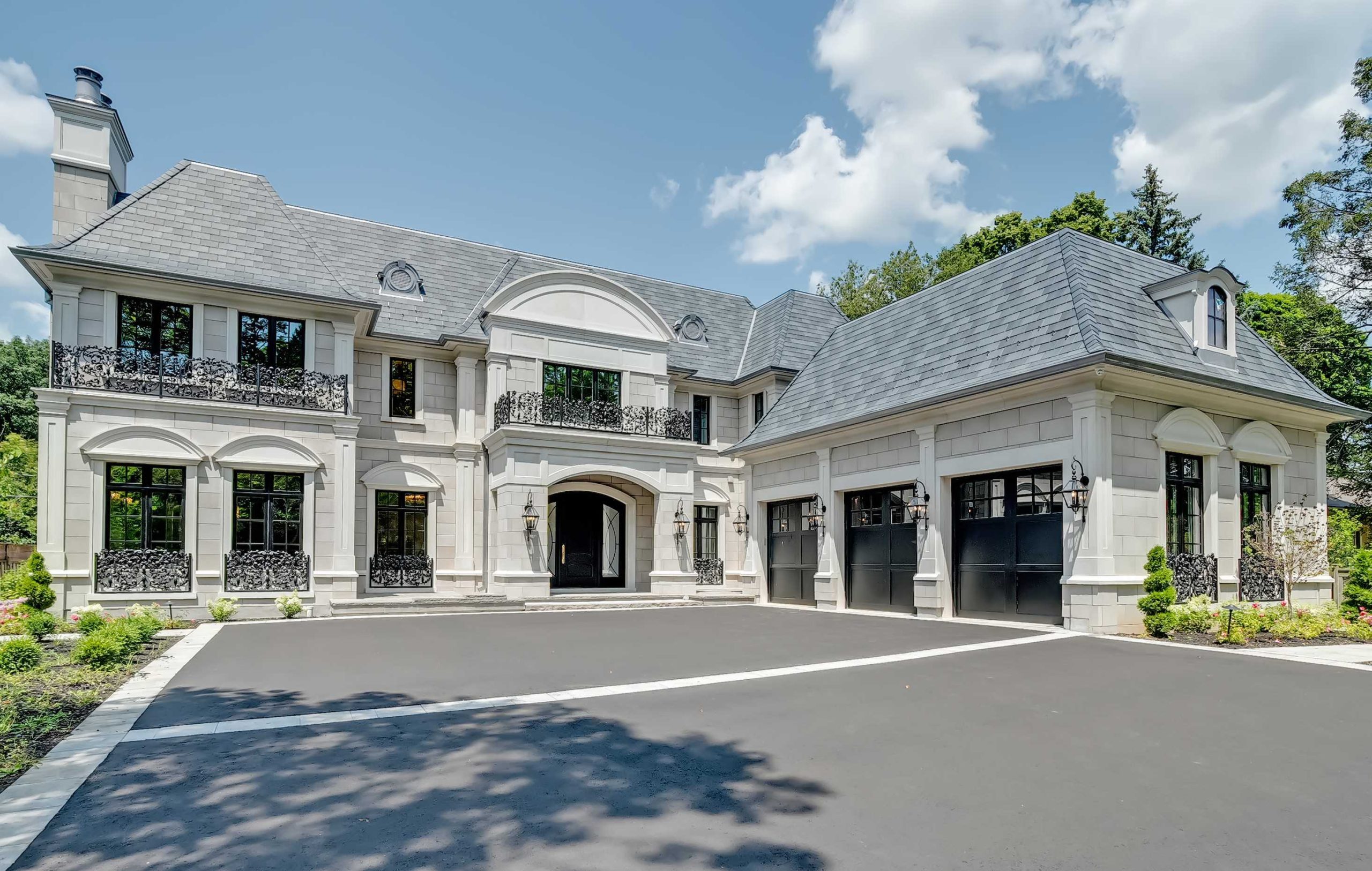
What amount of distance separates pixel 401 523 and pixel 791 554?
10.2m

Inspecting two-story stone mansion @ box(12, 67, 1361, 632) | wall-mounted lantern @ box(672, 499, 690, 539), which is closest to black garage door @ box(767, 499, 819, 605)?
two-story stone mansion @ box(12, 67, 1361, 632)

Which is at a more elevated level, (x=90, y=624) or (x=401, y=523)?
(x=401, y=523)

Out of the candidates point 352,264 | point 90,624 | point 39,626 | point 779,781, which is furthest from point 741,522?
point 779,781

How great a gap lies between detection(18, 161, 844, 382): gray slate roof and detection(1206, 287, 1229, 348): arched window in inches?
436

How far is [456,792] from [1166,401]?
13311 millimetres

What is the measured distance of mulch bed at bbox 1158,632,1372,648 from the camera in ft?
36.8

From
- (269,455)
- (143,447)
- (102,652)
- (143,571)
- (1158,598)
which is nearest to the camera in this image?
(102,652)

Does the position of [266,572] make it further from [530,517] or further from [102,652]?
[102,652]

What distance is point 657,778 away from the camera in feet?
16.6

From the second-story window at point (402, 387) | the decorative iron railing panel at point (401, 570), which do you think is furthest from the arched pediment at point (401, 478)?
the decorative iron railing panel at point (401, 570)

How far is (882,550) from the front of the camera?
1728cm

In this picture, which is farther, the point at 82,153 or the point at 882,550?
the point at 82,153

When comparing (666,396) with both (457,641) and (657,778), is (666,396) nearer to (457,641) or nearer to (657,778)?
(457,641)

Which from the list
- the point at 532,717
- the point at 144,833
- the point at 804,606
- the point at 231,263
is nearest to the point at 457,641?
the point at 532,717
